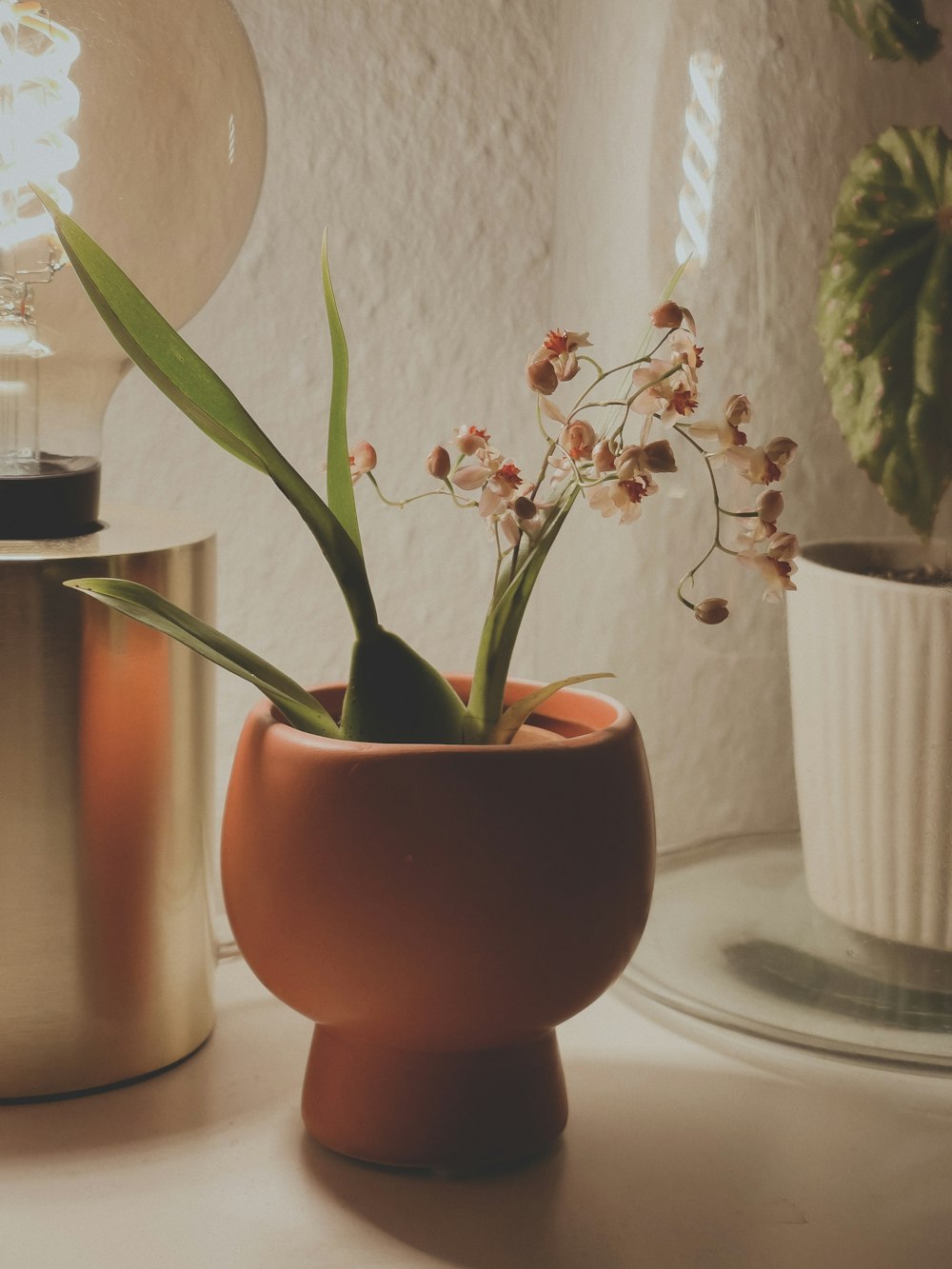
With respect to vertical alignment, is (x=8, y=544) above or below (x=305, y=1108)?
above

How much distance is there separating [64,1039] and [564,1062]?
6.9 inches

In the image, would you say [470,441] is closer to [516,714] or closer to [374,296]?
[516,714]

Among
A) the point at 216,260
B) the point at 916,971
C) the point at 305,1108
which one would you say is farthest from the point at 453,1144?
the point at 216,260

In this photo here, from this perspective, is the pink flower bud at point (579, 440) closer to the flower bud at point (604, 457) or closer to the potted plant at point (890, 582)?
the flower bud at point (604, 457)

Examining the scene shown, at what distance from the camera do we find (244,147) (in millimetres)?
517

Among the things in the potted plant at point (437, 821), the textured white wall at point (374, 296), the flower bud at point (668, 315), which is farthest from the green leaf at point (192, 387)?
the textured white wall at point (374, 296)

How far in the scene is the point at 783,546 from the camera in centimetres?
43

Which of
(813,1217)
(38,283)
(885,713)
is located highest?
(38,283)

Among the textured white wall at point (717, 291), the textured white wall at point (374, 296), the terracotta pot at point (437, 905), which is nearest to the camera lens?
the terracotta pot at point (437, 905)

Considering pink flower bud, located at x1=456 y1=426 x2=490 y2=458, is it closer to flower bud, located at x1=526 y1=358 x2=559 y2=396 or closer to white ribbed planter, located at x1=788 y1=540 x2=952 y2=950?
flower bud, located at x1=526 y1=358 x2=559 y2=396

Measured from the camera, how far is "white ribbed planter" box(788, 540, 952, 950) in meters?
0.50

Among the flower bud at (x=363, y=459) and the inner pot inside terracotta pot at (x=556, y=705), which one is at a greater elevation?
the flower bud at (x=363, y=459)

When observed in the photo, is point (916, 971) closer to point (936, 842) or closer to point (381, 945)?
point (936, 842)

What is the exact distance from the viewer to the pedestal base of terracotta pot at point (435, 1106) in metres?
0.44
